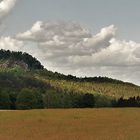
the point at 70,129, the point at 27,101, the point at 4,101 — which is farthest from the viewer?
the point at 4,101

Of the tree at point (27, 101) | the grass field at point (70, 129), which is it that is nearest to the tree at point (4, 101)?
the tree at point (27, 101)

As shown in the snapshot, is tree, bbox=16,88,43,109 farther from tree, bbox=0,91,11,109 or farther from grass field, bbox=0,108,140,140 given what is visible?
grass field, bbox=0,108,140,140

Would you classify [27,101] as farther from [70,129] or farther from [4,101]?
[70,129]

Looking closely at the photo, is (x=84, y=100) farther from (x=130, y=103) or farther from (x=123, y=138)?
(x=123, y=138)

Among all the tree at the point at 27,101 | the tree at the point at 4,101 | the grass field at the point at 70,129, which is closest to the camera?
the grass field at the point at 70,129

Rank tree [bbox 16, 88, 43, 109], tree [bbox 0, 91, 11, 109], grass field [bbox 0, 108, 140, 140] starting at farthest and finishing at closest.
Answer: tree [bbox 0, 91, 11, 109] → tree [bbox 16, 88, 43, 109] → grass field [bbox 0, 108, 140, 140]

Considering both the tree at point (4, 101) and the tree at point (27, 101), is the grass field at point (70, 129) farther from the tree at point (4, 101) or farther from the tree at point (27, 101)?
the tree at point (4, 101)

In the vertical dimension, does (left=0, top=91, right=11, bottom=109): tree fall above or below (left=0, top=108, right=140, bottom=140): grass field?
above

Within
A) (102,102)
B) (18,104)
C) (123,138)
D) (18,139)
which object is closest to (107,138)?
(123,138)

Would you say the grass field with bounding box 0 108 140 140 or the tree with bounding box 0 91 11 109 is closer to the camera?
the grass field with bounding box 0 108 140 140

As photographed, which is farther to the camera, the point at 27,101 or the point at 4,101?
the point at 4,101

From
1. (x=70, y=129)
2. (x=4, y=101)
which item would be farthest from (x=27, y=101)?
(x=70, y=129)

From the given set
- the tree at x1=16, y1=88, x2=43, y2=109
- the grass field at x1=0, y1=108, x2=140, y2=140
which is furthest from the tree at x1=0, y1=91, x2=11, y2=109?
the grass field at x1=0, y1=108, x2=140, y2=140

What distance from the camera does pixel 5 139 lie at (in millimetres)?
31844
